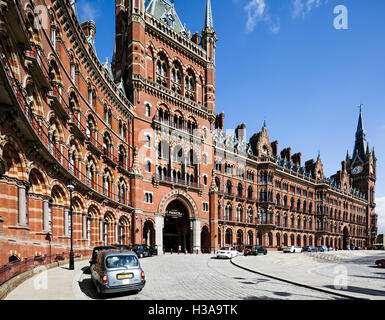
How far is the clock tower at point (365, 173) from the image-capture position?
101938 millimetres

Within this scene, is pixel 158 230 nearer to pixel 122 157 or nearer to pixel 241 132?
pixel 122 157

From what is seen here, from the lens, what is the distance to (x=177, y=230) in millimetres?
46250

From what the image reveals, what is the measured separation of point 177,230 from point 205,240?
15.0 feet

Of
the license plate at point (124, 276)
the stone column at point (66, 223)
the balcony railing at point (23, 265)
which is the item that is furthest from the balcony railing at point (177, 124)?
the license plate at point (124, 276)

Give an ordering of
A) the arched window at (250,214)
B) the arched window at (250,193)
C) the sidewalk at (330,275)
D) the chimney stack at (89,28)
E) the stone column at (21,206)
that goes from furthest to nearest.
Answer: the arched window at (250,193) → the arched window at (250,214) → the chimney stack at (89,28) → the stone column at (21,206) → the sidewalk at (330,275)

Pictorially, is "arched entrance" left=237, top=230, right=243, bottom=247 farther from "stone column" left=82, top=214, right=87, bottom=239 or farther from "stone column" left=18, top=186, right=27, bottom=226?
"stone column" left=18, top=186, right=27, bottom=226

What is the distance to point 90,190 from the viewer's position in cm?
2653

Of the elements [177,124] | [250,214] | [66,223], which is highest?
[177,124]

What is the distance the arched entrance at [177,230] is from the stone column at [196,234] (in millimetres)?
800

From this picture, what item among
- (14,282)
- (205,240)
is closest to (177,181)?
(205,240)

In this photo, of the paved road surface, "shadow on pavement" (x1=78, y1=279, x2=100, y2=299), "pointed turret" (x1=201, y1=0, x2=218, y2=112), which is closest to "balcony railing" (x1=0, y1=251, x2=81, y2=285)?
the paved road surface

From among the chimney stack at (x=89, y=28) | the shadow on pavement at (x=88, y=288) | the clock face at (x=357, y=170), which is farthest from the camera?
the clock face at (x=357, y=170)

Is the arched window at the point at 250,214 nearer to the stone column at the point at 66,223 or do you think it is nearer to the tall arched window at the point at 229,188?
the tall arched window at the point at 229,188

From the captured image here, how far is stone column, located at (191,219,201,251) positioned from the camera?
1711 inches
